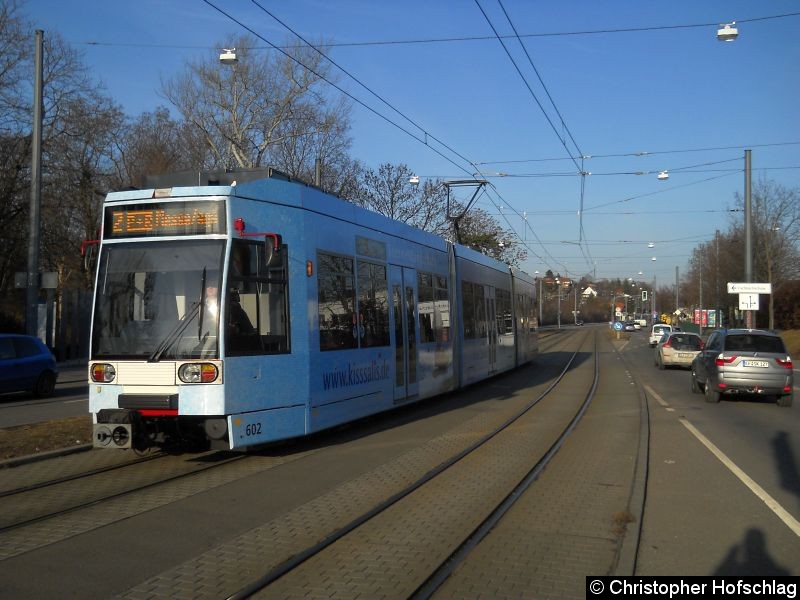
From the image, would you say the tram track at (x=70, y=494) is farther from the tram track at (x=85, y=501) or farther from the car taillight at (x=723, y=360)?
the car taillight at (x=723, y=360)

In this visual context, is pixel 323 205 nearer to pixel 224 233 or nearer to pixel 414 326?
pixel 224 233

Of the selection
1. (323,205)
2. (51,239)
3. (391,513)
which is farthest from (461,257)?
(51,239)

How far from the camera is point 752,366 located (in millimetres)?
16688

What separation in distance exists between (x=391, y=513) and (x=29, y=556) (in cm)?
304

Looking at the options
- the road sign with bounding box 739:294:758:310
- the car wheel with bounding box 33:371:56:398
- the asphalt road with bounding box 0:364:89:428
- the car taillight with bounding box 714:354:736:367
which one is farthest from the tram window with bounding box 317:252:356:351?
the road sign with bounding box 739:294:758:310

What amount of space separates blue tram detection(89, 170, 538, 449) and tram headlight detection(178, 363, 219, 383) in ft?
0.04

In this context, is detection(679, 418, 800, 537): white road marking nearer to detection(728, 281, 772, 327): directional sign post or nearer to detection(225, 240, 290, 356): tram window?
detection(225, 240, 290, 356): tram window

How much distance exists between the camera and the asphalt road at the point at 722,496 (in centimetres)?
573

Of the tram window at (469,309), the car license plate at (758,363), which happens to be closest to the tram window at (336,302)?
the tram window at (469,309)

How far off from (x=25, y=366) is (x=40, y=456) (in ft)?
32.1

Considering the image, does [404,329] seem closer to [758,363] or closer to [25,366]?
[758,363]

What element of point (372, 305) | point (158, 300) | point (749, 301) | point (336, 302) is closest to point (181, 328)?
point (158, 300)

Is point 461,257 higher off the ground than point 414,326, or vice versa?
point 461,257

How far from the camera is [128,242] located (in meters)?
8.86
